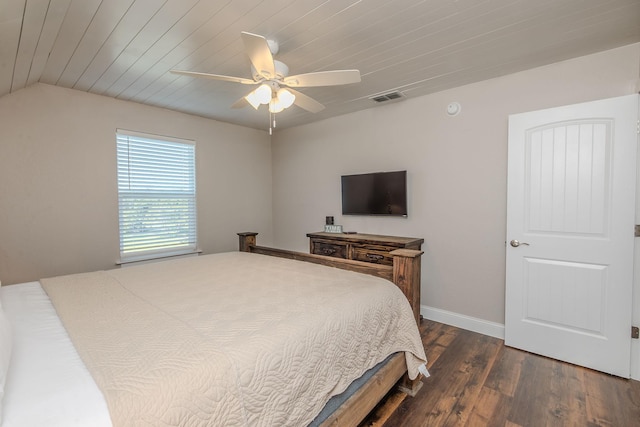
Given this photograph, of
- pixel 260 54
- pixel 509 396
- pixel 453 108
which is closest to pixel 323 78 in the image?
pixel 260 54

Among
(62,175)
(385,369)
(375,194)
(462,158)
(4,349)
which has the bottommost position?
(385,369)

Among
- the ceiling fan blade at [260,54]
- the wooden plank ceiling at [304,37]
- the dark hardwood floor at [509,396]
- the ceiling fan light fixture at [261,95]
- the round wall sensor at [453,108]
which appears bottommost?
the dark hardwood floor at [509,396]

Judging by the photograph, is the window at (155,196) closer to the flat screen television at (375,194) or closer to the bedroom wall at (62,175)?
the bedroom wall at (62,175)

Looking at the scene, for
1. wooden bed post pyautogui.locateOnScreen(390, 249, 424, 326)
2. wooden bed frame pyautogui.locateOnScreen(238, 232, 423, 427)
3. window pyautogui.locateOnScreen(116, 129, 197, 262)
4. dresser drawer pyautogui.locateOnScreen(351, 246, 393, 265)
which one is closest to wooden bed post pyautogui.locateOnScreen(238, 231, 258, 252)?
wooden bed frame pyautogui.locateOnScreen(238, 232, 423, 427)

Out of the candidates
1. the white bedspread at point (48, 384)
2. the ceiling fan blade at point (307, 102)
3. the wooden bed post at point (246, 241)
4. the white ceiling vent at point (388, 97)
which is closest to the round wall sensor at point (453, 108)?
the white ceiling vent at point (388, 97)

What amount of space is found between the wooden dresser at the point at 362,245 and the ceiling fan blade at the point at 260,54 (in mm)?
1951

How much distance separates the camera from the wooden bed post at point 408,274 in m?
1.92

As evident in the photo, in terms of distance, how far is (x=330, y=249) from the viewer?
11.6 ft

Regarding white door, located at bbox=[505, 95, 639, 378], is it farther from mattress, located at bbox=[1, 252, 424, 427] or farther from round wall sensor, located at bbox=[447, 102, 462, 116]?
mattress, located at bbox=[1, 252, 424, 427]

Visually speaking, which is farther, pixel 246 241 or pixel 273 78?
pixel 246 241

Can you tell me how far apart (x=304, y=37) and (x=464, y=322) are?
117 inches

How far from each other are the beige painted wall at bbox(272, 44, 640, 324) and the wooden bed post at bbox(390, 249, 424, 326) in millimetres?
1308

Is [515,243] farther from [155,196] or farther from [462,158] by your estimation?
[155,196]

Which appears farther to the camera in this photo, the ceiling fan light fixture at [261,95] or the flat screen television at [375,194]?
the flat screen television at [375,194]
